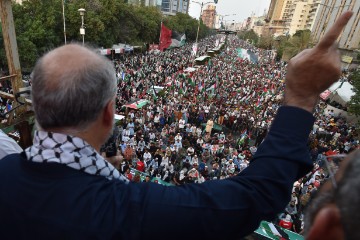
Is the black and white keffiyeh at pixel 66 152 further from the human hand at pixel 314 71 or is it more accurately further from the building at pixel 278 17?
the building at pixel 278 17

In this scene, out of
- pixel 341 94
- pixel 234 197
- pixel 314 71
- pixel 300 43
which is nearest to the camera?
pixel 234 197

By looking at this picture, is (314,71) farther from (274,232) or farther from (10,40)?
(274,232)

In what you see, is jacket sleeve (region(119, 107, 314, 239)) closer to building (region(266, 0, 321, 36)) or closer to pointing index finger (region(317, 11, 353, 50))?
pointing index finger (region(317, 11, 353, 50))

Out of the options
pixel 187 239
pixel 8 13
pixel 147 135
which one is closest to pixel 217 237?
pixel 187 239

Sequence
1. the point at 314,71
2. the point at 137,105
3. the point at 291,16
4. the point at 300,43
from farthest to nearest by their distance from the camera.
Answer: the point at 291,16
the point at 300,43
the point at 137,105
the point at 314,71

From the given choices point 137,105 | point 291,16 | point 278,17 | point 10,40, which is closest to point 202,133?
point 137,105

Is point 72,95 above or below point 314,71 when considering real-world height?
below

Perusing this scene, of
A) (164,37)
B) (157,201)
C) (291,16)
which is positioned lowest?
(291,16)

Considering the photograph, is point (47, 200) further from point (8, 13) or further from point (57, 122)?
point (8, 13)

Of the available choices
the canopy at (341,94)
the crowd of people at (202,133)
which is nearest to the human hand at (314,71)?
the crowd of people at (202,133)
